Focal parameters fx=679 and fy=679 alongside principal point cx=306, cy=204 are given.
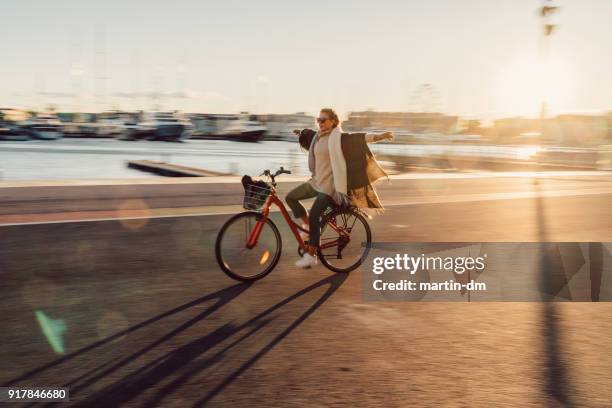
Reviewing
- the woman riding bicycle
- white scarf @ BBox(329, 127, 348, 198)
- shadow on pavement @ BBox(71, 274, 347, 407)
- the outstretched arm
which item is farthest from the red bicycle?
shadow on pavement @ BBox(71, 274, 347, 407)

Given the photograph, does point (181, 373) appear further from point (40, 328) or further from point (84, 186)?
point (84, 186)

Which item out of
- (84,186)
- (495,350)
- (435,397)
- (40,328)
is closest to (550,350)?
(495,350)

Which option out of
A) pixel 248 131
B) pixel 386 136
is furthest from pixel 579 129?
pixel 386 136

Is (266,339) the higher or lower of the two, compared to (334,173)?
lower

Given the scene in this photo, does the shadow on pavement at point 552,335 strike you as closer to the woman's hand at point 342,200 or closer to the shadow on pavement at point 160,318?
the woman's hand at point 342,200

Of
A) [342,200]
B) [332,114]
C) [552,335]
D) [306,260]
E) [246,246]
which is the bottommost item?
[552,335]

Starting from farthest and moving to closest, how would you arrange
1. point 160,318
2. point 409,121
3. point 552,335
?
point 409,121 < point 160,318 < point 552,335

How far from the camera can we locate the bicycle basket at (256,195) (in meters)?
6.71

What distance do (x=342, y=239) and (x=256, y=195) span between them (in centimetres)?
114

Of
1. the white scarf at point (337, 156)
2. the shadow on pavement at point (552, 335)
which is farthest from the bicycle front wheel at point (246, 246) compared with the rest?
the shadow on pavement at point (552, 335)

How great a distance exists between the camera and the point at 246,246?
6.80 metres

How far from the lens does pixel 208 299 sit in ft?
20.1

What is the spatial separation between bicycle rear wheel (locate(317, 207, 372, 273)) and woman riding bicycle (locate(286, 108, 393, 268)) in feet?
0.42

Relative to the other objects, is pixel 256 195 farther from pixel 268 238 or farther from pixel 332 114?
pixel 332 114
